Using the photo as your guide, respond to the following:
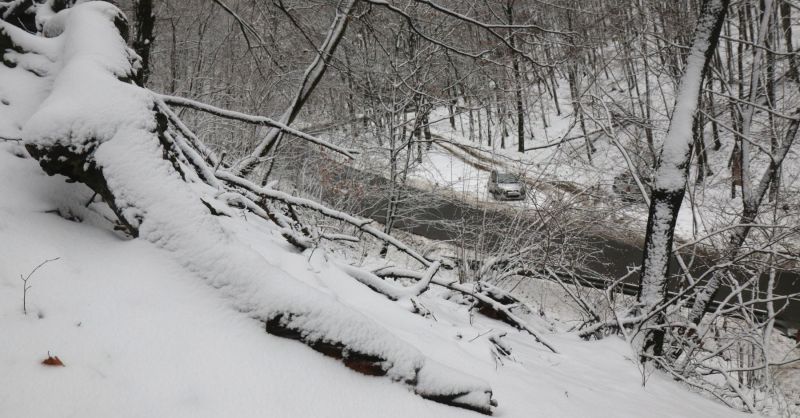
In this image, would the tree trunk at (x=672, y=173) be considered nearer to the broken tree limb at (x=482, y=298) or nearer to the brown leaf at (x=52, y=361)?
the broken tree limb at (x=482, y=298)

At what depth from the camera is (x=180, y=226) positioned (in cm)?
155

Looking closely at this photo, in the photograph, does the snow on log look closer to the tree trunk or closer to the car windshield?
the tree trunk

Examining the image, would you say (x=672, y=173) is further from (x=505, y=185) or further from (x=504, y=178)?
(x=505, y=185)

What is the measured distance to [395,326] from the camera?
2.27m

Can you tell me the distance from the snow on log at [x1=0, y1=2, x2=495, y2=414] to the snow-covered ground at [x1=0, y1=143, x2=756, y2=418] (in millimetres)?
55

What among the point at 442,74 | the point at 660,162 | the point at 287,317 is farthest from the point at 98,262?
the point at 442,74

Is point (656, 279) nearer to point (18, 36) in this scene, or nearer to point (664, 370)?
point (664, 370)

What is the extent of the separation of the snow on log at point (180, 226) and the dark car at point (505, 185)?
6.02 meters

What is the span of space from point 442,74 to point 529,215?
13.0 feet

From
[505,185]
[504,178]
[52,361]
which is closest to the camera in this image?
[52,361]

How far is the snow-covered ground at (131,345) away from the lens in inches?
43.5

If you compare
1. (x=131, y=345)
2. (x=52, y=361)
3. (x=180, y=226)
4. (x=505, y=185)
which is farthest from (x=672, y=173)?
(x=52, y=361)

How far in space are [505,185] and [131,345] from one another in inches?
321

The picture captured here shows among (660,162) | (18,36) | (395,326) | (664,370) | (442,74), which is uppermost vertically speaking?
(442,74)
